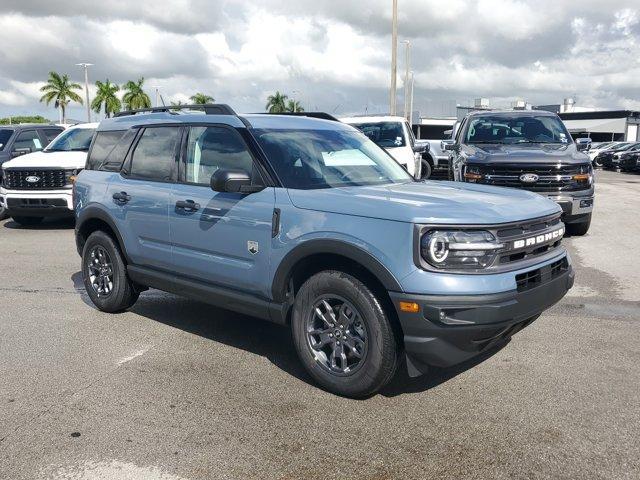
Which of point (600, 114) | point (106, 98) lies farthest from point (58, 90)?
point (600, 114)

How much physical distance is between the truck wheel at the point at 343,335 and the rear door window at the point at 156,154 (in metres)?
1.81

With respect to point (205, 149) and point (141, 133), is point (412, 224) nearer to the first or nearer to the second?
point (205, 149)

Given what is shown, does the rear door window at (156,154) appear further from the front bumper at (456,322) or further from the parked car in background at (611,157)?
the parked car in background at (611,157)

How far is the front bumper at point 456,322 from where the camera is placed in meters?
3.51

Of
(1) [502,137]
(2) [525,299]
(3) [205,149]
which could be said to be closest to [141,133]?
(3) [205,149]

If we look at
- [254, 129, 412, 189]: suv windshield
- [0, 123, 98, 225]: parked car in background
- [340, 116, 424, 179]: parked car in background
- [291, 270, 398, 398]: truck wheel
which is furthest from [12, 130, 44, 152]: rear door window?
[291, 270, 398, 398]: truck wheel

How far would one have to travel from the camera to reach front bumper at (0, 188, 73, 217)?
11.3 metres

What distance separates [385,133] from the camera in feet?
44.7

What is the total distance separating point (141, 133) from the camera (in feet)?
18.5

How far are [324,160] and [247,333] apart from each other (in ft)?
5.57

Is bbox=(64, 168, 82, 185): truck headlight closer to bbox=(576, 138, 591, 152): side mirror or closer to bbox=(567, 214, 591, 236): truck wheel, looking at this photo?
bbox=(567, 214, 591, 236): truck wheel

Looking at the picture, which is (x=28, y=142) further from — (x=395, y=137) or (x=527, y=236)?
(x=527, y=236)

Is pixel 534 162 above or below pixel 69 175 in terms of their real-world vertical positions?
above

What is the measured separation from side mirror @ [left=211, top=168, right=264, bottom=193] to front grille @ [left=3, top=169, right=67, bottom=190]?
8.10 m
